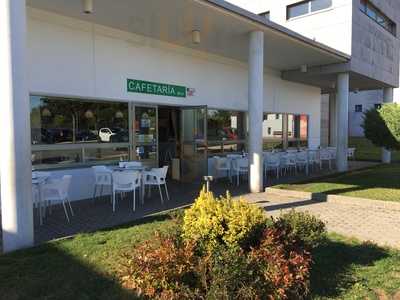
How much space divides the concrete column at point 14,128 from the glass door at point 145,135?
4875 millimetres

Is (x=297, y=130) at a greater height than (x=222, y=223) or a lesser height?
greater

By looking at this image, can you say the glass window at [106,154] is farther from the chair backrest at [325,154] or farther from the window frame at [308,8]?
the window frame at [308,8]

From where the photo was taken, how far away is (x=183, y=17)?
27.1ft

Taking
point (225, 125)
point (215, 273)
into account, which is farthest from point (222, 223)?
point (225, 125)

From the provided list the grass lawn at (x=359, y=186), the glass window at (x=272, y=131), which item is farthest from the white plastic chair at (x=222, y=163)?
the glass window at (x=272, y=131)

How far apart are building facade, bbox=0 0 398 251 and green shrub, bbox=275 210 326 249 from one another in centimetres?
337

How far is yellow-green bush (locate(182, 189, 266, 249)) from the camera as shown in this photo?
368 cm

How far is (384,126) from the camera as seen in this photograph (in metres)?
11.1

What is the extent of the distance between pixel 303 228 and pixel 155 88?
698cm

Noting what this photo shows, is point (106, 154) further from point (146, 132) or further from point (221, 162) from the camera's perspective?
point (221, 162)

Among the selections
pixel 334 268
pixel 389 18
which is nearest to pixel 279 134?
pixel 389 18

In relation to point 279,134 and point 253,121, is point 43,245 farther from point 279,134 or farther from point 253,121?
point 279,134

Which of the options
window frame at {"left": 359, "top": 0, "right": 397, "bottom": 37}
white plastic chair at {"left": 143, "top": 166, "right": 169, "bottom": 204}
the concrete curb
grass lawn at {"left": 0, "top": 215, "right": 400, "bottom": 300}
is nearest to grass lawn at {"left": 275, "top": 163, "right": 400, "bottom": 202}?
the concrete curb

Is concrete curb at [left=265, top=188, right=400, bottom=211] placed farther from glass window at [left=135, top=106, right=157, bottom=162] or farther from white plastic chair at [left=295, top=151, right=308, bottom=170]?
white plastic chair at [left=295, top=151, right=308, bottom=170]
